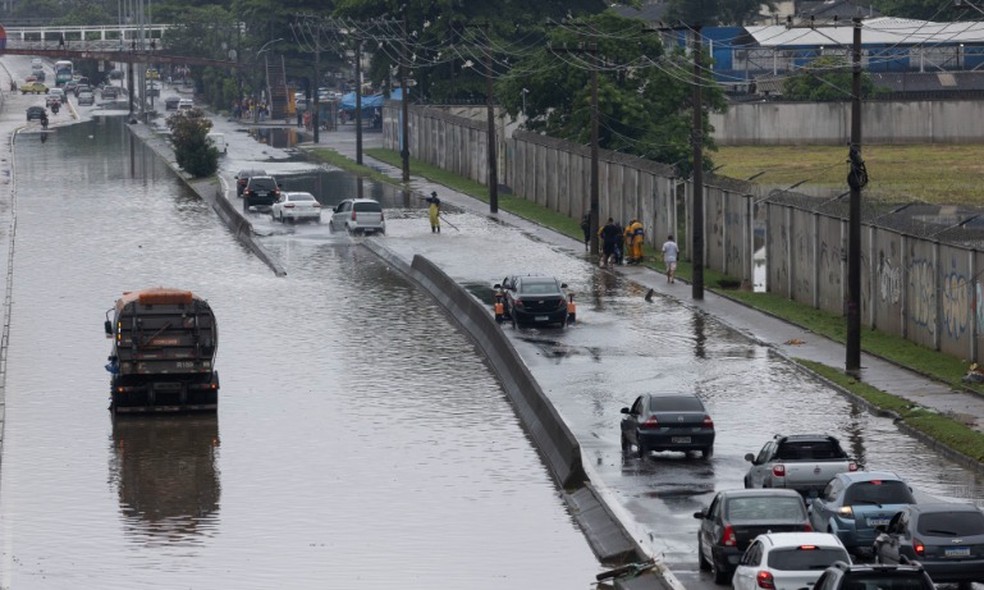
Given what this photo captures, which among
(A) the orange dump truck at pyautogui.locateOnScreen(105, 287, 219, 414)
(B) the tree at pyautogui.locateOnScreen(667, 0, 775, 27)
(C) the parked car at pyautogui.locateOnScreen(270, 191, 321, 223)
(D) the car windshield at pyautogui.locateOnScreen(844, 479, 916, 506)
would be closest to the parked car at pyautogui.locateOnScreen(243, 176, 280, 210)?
(C) the parked car at pyautogui.locateOnScreen(270, 191, 321, 223)

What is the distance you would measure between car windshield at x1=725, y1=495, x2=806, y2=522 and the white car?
230 centimetres

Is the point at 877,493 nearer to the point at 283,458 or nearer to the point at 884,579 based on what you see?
the point at 884,579

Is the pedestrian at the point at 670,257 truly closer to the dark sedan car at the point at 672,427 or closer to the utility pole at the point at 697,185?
the utility pole at the point at 697,185

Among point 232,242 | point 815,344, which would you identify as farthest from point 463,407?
point 232,242

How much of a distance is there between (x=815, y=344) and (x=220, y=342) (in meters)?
16.7

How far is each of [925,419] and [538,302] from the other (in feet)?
56.4

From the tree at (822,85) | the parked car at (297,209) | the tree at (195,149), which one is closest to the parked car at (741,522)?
the parked car at (297,209)

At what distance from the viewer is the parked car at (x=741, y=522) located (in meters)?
29.4

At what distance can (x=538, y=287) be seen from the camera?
58.1 metres

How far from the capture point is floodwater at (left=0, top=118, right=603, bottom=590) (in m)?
33.3

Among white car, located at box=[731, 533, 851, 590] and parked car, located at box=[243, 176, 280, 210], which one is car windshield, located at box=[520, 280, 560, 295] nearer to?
white car, located at box=[731, 533, 851, 590]

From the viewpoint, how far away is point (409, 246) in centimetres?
8119

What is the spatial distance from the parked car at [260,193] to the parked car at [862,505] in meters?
68.8

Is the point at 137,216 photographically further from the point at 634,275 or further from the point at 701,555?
the point at 701,555
